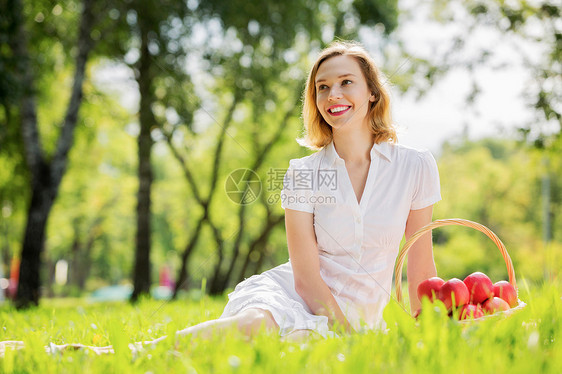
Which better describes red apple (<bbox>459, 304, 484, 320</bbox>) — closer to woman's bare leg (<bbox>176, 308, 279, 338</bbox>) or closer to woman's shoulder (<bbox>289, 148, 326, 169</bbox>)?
woman's bare leg (<bbox>176, 308, 279, 338</bbox>)

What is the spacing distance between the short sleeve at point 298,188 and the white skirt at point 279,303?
403mm

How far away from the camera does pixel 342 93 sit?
301 centimetres

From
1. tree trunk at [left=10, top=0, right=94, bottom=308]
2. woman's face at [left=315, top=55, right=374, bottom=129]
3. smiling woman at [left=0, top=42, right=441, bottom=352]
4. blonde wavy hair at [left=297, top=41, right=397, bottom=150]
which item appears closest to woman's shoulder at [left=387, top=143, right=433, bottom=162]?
smiling woman at [left=0, top=42, right=441, bottom=352]

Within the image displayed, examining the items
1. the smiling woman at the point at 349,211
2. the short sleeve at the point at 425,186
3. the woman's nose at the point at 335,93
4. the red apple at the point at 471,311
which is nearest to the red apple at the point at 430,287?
the red apple at the point at 471,311

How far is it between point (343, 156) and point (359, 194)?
0.94ft

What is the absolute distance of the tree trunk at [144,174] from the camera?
11.1 metres

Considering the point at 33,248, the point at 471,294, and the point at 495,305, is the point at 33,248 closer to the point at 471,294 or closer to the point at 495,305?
the point at 471,294

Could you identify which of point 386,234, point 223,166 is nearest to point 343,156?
point 386,234

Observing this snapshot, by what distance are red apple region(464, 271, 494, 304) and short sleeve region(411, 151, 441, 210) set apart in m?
0.49

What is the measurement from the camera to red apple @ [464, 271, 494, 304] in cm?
263

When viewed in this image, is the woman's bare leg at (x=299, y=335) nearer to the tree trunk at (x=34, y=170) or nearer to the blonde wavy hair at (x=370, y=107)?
the blonde wavy hair at (x=370, y=107)

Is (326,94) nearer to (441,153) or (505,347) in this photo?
(505,347)

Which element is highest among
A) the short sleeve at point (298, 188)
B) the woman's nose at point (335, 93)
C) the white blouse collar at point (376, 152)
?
the woman's nose at point (335, 93)

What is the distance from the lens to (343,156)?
3113 mm
